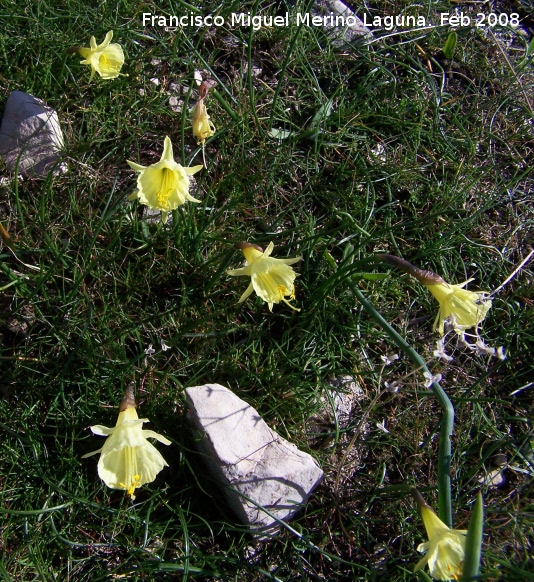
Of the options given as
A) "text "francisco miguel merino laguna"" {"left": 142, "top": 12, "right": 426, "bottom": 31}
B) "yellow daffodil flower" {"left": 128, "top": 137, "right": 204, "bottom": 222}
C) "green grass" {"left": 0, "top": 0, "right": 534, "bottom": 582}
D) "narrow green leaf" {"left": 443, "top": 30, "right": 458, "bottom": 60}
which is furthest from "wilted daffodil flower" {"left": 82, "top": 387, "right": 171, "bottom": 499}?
"narrow green leaf" {"left": 443, "top": 30, "right": 458, "bottom": 60}

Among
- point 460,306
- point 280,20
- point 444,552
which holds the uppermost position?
point 280,20

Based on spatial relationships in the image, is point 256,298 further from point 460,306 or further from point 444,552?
point 444,552

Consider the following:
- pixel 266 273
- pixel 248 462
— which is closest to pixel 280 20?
pixel 266 273

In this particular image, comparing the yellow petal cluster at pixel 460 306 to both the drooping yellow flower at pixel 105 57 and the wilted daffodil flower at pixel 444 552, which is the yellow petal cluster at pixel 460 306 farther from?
the drooping yellow flower at pixel 105 57

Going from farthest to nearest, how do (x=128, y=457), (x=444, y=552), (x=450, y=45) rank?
(x=450, y=45), (x=128, y=457), (x=444, y=552)

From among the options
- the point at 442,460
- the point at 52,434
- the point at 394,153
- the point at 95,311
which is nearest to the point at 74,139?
the point at 95,311

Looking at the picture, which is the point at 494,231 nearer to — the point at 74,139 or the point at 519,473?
the point at 519,473

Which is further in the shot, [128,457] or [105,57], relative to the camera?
[105,57]
